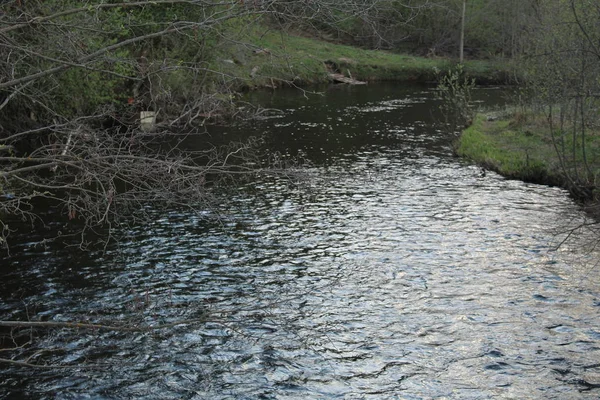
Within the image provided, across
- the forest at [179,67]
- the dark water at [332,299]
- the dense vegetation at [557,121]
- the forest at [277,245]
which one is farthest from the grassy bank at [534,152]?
the dark water at [332,299]

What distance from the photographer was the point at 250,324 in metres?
12.5

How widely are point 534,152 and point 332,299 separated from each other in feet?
46.9

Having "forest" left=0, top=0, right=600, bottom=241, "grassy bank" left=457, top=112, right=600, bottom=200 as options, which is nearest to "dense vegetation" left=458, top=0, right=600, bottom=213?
"grassy bank" left=457, top=112, right=600, bottom=200

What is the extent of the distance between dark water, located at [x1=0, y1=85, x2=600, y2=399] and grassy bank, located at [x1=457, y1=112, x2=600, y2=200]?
33.3 inches

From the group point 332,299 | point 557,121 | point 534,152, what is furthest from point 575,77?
point 332,299

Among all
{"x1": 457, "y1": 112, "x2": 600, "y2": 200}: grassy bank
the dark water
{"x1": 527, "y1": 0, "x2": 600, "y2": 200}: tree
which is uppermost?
{"x1": 527, "y1": 0, "x2": 600, "y2": 200}: tree

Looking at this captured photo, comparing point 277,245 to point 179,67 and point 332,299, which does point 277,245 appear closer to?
point 332,299

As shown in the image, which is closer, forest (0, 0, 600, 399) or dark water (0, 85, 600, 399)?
forest (0, 0, 600, 399)

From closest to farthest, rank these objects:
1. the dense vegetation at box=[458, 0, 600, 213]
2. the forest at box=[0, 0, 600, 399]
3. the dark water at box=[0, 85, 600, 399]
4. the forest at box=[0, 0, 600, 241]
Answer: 1. the forest at box=[0, 0, 600, 241]
2. the forest at box=[0, 0, 600, 399]
3. the dark water at box=[0, 85, 600, 399]
4. the dense vegetation at box=[458, 0, 600, 213]

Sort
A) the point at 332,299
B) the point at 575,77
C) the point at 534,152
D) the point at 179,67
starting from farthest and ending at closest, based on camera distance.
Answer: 1. the point at 534,152
2. the point at 575,77
3. the point at 332,299
4. the point at 179,67

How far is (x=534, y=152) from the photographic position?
2506 cm

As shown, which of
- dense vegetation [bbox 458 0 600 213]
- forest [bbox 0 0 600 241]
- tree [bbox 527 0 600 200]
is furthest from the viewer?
dense vegetation [bbox 458 0 600 213]

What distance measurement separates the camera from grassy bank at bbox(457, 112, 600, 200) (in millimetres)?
20984

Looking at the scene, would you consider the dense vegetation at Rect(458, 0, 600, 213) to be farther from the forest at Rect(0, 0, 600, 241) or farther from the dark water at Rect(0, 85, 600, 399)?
the dark water at Rect(0, 85, 600, 399)
